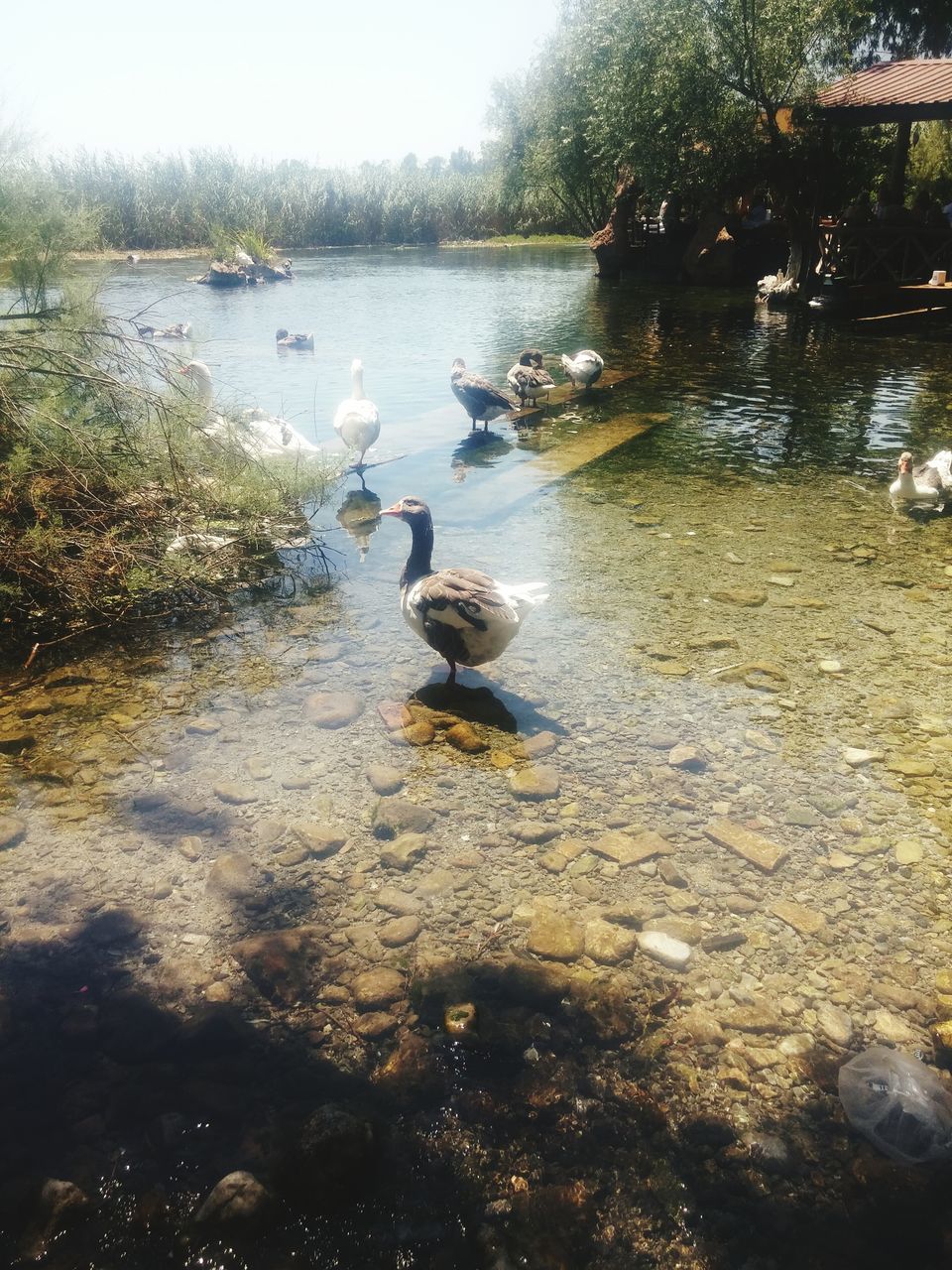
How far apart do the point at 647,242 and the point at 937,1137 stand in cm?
2788

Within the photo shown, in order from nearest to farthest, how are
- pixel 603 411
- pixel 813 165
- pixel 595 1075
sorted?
pixel 595 1075, pixel 603 411, pixel 813 165

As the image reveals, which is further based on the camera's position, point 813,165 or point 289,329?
point 813,165

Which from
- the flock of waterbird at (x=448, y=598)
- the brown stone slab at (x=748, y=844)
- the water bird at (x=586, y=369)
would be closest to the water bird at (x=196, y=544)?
the flock of waterbird at (x=448, y=598)

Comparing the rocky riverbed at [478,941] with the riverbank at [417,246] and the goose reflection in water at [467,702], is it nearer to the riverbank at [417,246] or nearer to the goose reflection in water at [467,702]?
the goose reflection in water at [467,702]

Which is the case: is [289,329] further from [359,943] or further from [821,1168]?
[821,1168]

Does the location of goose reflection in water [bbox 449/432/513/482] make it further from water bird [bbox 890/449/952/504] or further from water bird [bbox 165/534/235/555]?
water bird [bbox 890/449/952/504]

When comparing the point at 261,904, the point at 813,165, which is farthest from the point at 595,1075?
the point at 813,165

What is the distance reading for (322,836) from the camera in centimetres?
335

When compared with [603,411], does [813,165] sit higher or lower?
higher

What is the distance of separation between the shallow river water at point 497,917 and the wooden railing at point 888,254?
50.0 ft

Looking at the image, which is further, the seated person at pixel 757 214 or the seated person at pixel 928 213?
the seated person at pixel 757 214

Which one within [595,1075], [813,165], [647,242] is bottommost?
[595,1075]

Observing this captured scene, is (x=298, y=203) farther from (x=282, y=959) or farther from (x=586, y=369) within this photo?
(x=282, y=959)

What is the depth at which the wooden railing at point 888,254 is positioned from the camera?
17.8 meters
